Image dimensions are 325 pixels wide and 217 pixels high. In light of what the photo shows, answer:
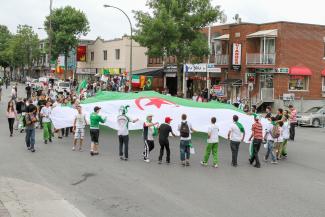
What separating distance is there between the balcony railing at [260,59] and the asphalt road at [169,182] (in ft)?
81.0

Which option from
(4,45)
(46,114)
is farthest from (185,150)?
(4,45)

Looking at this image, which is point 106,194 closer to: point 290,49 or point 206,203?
point 206,203

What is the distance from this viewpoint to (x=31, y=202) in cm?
1003

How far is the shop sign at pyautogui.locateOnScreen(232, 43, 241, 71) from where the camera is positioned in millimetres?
44156

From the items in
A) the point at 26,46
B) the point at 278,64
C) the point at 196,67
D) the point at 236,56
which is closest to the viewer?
the point at 278,64

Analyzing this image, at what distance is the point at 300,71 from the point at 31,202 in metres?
35.5

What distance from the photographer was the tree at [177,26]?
41750mm

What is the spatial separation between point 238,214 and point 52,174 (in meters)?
5.66

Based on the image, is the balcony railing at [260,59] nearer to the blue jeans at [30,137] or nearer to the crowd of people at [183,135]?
the crowd of people at [183,135]

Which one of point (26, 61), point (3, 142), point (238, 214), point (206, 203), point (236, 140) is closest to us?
point (238, 214)

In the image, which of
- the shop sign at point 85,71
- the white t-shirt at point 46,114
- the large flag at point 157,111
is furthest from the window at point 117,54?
the white t-shirt at point 46,114

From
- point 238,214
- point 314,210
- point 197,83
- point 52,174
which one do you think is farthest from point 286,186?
point 197,83

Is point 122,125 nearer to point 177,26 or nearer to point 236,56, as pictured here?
point 177,26

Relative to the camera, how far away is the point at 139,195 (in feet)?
36.4
